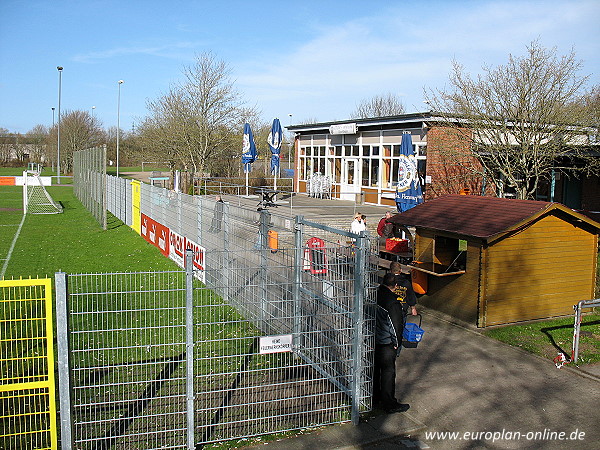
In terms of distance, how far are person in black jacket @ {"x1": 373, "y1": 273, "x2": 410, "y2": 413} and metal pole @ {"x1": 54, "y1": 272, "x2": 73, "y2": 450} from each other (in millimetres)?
3264

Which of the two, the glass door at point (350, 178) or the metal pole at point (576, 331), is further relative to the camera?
the glass door at point (350, 178)

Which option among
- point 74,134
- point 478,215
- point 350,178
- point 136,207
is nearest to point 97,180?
point 136,207

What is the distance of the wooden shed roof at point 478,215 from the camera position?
9805mm

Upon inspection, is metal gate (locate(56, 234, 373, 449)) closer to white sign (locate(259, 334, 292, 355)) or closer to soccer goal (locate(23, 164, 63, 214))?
white sign (locate(259, 334, 292, 355))

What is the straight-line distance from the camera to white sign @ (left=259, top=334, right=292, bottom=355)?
596 centimetres

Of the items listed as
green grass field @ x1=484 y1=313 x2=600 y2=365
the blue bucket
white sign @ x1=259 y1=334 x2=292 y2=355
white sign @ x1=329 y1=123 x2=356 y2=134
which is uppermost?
white sign @ x1=329 y1=123 x2=356 y2=134

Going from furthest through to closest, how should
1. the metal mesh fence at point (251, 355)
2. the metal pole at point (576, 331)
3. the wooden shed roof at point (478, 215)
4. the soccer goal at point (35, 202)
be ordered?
1. the soccer goal at point (35, 202)
2. the wooden shed roof at point (478, 215)
3. the metal pole at point (576, 331)
4. the metal mesh fence at point (251, 355)

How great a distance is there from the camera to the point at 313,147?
3488 centimetres

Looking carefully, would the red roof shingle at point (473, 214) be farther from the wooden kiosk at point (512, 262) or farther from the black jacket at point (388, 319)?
the black jacket at point (388, 319)

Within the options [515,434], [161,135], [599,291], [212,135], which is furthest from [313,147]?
[515,434]

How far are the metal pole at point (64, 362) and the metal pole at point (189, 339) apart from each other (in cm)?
105

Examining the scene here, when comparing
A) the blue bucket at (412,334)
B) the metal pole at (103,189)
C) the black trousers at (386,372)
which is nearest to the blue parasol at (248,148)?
the metal pole at (103,189)

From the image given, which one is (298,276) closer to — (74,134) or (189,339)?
(189,339)

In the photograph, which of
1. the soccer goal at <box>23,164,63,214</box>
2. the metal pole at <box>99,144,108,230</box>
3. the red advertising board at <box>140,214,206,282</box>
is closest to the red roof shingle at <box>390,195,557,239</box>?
the red advertising board at <box>140,214,206,282</box>
